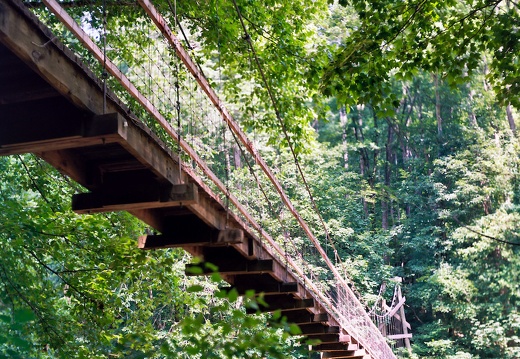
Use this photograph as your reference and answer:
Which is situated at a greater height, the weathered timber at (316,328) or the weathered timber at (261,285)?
the weathered timber at (261,285)

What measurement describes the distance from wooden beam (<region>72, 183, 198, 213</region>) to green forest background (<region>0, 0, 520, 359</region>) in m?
0.41

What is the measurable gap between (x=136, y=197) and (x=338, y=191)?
54.3 ft

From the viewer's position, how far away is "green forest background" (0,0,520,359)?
19.5ft

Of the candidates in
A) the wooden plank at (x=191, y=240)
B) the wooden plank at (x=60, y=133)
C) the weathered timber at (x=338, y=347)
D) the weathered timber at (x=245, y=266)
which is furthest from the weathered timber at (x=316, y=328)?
the wooden plank at (x=60, y=133)

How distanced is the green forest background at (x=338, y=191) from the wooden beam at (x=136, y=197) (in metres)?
0.41

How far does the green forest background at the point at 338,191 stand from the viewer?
594 centimetres

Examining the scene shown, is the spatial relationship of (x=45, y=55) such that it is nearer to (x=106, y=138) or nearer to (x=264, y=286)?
(x=106, y=138)

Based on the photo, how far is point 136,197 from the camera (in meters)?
4.35

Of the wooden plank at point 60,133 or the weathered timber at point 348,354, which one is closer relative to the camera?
the wooden plank at point 60,133

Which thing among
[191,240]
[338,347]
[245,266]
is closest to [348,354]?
[338,347]

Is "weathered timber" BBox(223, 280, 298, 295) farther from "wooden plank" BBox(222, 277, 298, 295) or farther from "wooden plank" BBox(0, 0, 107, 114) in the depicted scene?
"wooden plank" BBox(0, 0, 107, 114)

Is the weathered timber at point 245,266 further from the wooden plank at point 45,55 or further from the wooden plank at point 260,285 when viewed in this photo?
the wooden plank at point 45,55

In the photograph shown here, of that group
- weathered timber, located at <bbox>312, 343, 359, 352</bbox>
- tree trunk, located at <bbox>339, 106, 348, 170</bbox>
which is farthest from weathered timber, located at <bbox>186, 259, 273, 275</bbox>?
tree trunk, located at <bbox>339, 106, 348, 170</bbox>

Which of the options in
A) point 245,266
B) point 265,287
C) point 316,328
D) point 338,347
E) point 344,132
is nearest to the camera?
point 245,266
